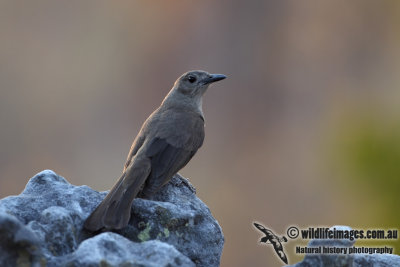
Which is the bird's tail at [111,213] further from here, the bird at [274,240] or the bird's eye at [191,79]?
the bird's eye at [191,79]

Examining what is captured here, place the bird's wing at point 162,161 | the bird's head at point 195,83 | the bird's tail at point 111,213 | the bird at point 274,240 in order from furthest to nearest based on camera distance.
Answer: the bird's head at point 195,83, the bird's wing at point 162,161, the bird at point 274,240, the bird's tail at point 111,213

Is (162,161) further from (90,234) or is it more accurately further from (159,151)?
(90,234)

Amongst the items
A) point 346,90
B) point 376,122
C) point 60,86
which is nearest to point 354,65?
point 346,90

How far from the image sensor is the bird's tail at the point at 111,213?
3.77 metres

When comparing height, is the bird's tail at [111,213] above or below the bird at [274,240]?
above

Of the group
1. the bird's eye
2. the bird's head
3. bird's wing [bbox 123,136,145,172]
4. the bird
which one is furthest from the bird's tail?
the bird's eye

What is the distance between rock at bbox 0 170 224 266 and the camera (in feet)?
9.85

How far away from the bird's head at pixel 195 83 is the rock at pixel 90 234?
6.37 feet

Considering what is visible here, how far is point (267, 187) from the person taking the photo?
36.8ft

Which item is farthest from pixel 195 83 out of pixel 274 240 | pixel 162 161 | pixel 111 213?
pixel 111 213

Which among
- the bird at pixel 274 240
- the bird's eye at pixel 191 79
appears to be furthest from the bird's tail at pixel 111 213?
the bird's eye at pixel 191 79

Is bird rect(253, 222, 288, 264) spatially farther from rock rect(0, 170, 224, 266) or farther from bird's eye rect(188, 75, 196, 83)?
bird's eye rect(188, 75, 196, 83)

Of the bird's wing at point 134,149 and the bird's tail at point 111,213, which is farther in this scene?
the bird's wing at point 134,149

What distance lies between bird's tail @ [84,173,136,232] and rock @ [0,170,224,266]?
2.2 inches
